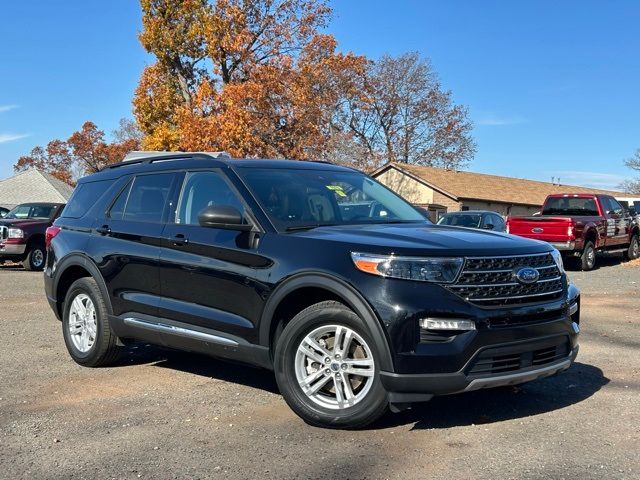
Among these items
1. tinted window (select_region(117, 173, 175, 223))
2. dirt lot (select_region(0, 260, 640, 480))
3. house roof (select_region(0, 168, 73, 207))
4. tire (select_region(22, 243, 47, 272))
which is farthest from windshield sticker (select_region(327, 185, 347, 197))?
house roof (select_region(0, 168, 73, 207))

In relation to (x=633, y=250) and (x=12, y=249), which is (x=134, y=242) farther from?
(x=633, y=250)

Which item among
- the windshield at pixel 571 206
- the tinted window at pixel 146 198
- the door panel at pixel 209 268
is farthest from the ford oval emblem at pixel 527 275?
the windshield at pixel 571 206

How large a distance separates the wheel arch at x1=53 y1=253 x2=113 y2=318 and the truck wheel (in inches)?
537

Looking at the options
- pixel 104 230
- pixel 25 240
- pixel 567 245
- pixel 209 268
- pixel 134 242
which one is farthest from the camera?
pixel 25 240

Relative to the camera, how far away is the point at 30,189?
5650 centimetres

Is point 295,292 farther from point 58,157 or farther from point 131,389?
point 58,157

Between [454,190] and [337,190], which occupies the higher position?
[454,190]

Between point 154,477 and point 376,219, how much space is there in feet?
8.78

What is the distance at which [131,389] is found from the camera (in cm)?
586

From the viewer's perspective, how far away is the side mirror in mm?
5059

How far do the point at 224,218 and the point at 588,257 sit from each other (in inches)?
575

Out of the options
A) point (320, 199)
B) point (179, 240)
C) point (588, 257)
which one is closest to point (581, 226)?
point (588, 257)

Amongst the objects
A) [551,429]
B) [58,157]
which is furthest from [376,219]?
[58,157]

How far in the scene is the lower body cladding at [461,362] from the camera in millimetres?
4250
